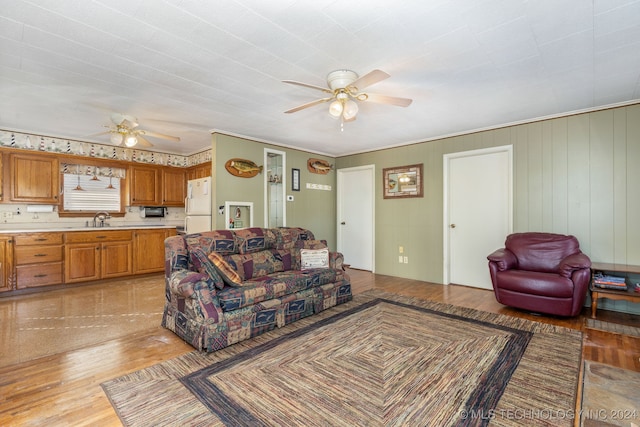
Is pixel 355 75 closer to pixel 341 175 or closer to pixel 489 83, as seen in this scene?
pixel 489 83

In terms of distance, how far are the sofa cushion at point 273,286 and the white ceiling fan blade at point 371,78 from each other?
2.00 m

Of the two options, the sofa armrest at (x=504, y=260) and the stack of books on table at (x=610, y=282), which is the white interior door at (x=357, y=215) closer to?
the sofa armrest at (x=504, y=260)

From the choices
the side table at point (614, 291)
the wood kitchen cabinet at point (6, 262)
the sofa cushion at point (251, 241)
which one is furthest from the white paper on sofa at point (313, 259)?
the wood kitchen cabinet at point (6, 262)

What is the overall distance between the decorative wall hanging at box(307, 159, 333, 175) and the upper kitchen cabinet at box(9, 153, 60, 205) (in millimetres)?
4204

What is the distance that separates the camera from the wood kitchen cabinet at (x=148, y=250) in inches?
211

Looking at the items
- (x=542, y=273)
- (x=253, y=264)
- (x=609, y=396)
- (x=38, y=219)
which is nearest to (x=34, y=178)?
(x=38, y=219)

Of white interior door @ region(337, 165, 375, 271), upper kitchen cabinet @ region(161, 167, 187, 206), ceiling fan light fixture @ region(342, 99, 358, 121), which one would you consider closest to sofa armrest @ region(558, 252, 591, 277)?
ceiling fan light fixture @ region(342, 99, 358, 121)

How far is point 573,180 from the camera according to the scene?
3.72 m

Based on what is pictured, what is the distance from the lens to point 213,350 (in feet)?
8.11

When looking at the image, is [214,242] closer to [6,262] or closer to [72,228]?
[72,228]

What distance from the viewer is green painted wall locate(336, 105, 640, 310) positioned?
340cm

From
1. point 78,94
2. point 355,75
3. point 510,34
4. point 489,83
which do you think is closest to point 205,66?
point 355,75

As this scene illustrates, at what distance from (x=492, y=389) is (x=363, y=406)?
87cm

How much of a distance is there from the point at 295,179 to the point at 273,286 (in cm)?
289
